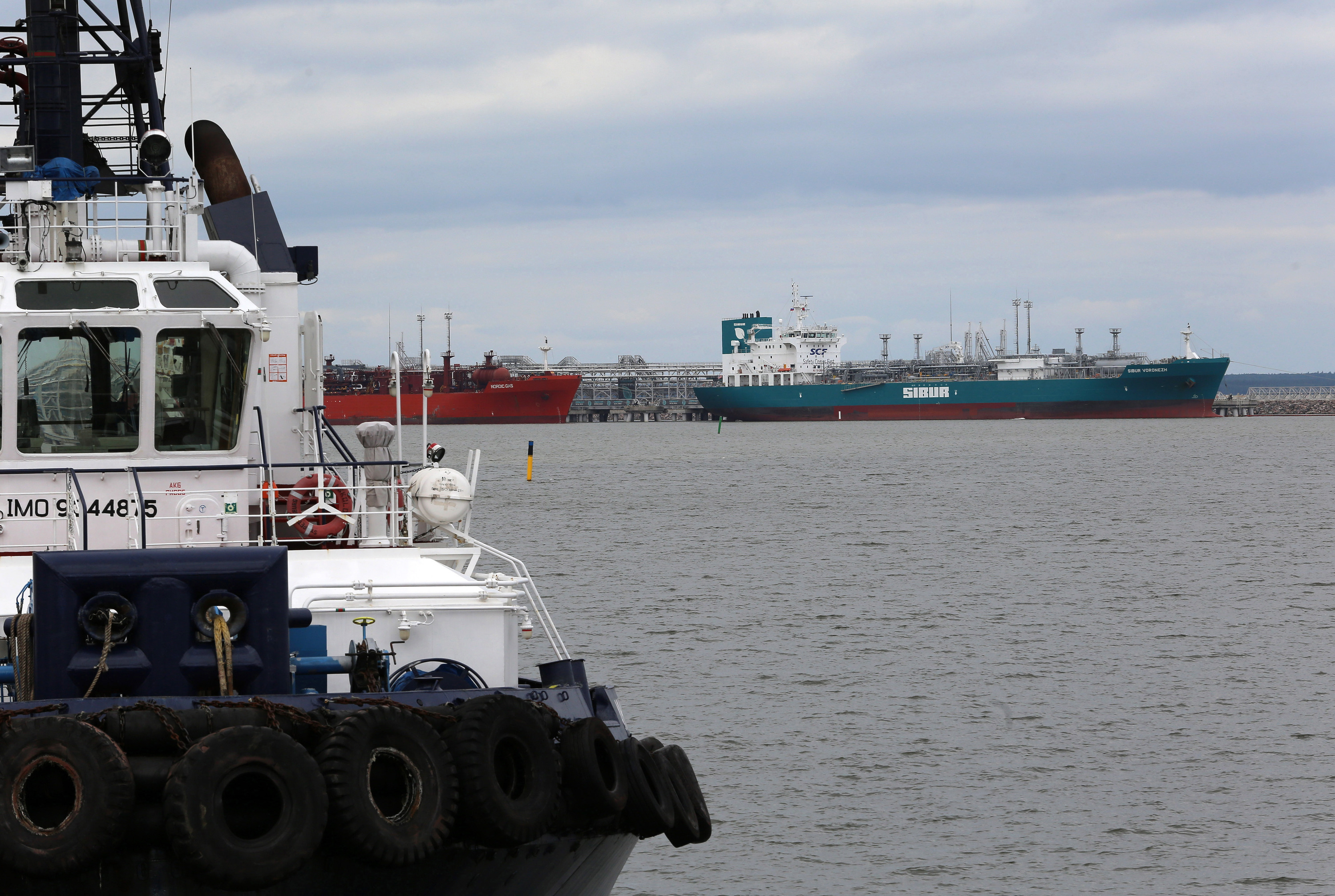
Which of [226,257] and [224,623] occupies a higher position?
[226,257]

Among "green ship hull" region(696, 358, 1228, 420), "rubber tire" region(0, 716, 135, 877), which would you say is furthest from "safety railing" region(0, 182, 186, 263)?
"green ship hull" region(696, 358, 1228, 420)

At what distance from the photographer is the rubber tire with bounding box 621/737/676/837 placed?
8.11m

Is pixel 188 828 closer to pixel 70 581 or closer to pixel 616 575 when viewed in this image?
pixel 70 581

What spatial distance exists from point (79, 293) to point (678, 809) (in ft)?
19.3

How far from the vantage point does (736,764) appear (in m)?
16.9

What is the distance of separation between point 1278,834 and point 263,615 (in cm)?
1125

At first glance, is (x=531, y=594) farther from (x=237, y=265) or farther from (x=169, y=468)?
(x=237, y=265)

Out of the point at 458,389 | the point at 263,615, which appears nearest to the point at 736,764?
the point at 263,615

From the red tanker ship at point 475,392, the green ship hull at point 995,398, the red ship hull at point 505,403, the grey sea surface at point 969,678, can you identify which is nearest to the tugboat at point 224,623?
the grey sea surface at point 969,678

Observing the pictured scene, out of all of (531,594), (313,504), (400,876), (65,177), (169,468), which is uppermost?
(65,177)

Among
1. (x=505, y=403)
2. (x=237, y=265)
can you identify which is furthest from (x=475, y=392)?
(x=237, y=265)

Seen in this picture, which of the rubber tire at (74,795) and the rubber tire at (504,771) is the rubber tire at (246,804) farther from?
the rubber tire at (504,771)

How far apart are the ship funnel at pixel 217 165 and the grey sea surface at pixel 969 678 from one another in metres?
8.17

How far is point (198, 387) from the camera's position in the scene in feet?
35.6
